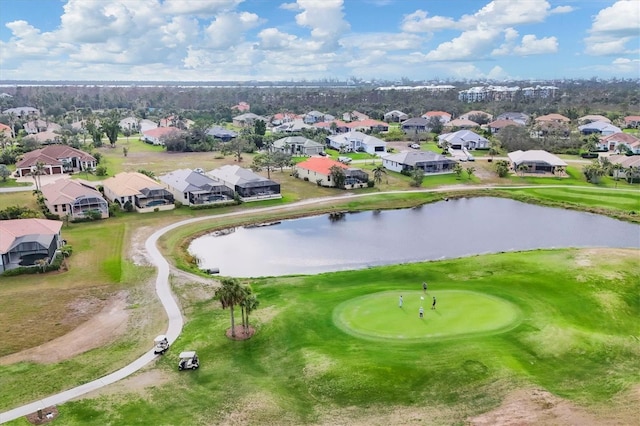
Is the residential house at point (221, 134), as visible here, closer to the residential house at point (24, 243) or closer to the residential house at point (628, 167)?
the residential house at point (24, 243)

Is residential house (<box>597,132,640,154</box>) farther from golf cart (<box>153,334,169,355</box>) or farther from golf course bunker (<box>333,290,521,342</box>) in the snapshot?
golf cart (<box>153,334,169,355</box>)

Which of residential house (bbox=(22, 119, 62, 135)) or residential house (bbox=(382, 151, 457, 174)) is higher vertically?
residential house (bbox=(22, 119, 62, 135))

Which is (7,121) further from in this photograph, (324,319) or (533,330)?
(533,330)

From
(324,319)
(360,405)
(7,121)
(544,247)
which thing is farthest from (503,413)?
(7,121)

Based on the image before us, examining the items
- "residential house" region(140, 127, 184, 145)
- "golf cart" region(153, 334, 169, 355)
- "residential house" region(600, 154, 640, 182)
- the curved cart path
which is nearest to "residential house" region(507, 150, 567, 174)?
"residential house" region(600, 154, 640, 182)

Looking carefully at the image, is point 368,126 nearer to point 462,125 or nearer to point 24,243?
point 462,125

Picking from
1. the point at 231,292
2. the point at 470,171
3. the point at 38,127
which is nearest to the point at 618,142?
the point at 470,171
